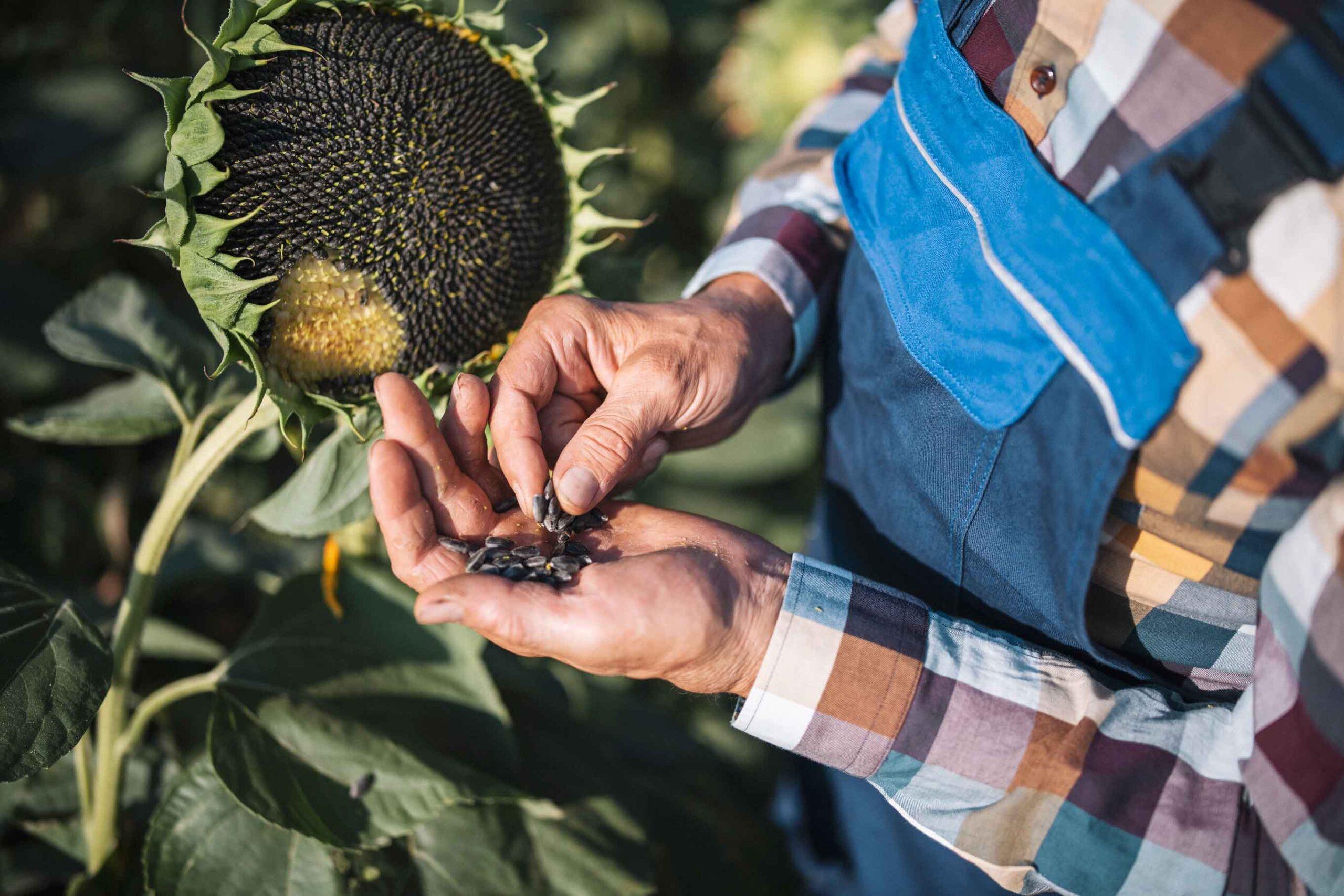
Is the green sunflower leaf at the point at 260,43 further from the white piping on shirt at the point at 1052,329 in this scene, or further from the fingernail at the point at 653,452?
the white piping on shirt at the point at 1052,329

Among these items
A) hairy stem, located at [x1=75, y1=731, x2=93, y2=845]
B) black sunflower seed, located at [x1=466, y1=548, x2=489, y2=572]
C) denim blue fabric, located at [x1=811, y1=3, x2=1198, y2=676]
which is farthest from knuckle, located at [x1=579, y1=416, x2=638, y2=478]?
hairy stem, located at [x1=75, y1=731, x2=93, y2=845]

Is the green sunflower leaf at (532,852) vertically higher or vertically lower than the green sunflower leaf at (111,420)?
lower

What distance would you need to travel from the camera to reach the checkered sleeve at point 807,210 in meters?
1.75

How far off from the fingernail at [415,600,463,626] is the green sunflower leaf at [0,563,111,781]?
1.78 ft

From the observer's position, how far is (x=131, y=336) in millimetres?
1704

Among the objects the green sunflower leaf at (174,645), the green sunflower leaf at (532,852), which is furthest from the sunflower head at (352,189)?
the green sunflower leaf at (174,645)

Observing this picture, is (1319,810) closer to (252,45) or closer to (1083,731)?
(1083,731)

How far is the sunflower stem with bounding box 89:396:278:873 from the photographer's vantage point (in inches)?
55.7

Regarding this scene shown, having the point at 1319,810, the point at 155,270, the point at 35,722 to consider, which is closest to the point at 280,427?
the point at 35,722

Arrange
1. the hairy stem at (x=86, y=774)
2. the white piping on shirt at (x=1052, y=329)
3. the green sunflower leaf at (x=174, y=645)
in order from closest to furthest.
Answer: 1. the white piping on shirt at (x=1052, y=329)
2. the hairy stem at (x=86, y=774)
3. the green sunflower leaf at (x=174, y=645)

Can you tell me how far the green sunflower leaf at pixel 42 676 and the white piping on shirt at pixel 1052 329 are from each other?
4.48 feet

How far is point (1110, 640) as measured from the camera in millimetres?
1300

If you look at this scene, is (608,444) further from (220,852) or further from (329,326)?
(220,852)

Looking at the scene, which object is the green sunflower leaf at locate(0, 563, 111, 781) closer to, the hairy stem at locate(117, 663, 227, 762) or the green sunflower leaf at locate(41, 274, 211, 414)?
the hairy stem at locate(117, 663, 227, 762)
